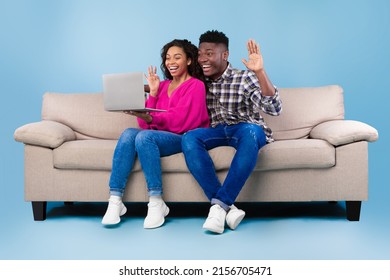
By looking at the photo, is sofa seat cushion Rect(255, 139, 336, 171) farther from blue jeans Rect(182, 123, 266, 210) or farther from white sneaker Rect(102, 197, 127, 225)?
white sneaker Rect(102, 197, 127, 225)

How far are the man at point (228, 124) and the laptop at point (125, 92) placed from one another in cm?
34

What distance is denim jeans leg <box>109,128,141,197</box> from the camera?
3605 mm

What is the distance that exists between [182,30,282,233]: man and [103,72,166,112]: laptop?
0.34 meters

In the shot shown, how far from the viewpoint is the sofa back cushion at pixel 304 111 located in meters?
4.30

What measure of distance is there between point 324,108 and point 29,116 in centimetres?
210

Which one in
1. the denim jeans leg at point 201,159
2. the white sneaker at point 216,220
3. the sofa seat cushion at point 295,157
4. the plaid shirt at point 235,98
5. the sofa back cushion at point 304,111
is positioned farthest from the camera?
the sofa back cushion at point 304,111

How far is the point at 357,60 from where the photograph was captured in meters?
4.81

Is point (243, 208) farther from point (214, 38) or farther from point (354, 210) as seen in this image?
point (214, 38)

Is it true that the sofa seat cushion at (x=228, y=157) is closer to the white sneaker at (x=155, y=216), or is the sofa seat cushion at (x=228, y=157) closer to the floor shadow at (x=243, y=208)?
the white sneaker at (x=155, y=216)

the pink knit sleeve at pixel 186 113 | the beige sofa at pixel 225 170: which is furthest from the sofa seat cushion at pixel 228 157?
the pink knit sleeve at pixel 186 113

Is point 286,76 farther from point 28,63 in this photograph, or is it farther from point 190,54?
point 28,63

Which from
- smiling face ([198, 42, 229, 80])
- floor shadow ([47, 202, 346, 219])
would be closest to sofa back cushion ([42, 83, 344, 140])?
floor shadow ([47, 202, 346, 219])

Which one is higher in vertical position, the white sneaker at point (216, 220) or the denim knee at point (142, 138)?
the denim knee at point (142, 138)

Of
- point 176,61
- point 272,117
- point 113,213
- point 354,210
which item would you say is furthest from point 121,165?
point 354,210
